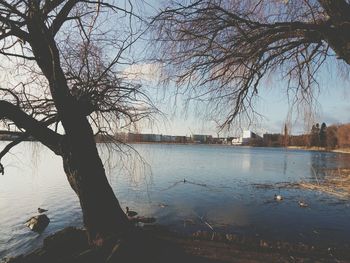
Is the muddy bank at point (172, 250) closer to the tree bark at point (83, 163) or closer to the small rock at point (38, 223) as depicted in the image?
the tree bark at point (83, 163)

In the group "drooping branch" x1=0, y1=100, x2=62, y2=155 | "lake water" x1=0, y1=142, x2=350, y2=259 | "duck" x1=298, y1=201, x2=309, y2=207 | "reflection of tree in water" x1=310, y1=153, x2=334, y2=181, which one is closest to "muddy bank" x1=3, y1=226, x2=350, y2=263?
"lake water" x1=0, y1=142, x2=350, y2=259

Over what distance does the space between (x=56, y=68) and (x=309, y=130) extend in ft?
13.6

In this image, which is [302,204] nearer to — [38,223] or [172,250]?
[38,223]

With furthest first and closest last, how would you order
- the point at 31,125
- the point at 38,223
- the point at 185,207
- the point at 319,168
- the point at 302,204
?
the point at 319,168 < the point at 302,204 < the point at 185,207 < the point at 38,223 < the point at 31,125

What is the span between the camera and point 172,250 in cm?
635

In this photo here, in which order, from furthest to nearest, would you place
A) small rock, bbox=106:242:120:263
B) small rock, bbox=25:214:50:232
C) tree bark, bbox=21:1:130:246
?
small rock, bbox=25:214:50:232
tree bark, bbox=21:1:130:246
small rock, bbox=106:242:120:263

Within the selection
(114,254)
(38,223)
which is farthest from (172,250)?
(38,223)

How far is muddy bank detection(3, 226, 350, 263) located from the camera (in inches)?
226

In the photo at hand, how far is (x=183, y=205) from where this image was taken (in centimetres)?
1631

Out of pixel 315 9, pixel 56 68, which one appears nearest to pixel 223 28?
pixel 315 9

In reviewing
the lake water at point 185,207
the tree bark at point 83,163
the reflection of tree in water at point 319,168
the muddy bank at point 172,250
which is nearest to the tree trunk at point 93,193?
the tree bark at point 83,163

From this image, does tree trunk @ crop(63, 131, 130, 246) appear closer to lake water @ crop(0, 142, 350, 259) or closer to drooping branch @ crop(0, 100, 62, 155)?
drooping branch @ crop(0, 100, 62, 155)

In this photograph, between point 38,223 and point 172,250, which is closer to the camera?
point 172,250

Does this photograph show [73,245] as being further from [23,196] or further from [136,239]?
[23,196]
